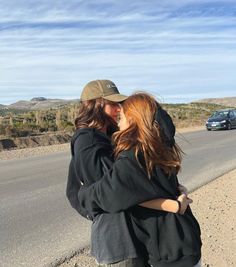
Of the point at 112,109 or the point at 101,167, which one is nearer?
the point at 101,167

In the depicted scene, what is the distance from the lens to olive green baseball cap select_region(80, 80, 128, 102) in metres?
3.06

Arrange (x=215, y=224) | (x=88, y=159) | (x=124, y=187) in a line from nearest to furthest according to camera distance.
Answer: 1. (x=124, y=187)
2. (x=88, y=159)
3. (x=215, y=224)

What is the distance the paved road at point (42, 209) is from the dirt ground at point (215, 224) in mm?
393

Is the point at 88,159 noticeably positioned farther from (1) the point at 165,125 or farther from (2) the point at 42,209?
(2) the point at 42,209

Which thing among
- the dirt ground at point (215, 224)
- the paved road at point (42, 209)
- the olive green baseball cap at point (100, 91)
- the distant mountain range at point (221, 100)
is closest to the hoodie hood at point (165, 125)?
the olive green baseball cap at point (100, 91)

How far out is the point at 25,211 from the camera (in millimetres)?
8633

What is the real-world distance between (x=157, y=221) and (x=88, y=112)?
72 centimetres

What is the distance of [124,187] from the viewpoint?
276cm

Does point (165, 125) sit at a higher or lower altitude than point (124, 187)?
higher

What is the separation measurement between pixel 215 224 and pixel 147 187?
4.98 m

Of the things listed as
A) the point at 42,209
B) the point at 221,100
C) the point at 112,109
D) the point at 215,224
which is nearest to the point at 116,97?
the point at 112,109

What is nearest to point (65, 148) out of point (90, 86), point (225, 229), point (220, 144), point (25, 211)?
point (220, 144)

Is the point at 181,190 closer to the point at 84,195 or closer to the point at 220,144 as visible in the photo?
the point at 84,195

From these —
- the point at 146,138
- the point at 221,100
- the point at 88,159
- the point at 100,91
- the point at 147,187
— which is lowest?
the point at 221,100
